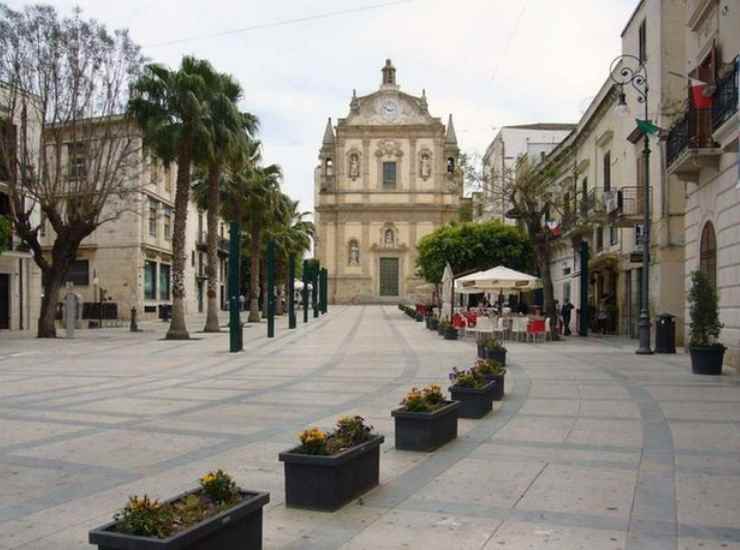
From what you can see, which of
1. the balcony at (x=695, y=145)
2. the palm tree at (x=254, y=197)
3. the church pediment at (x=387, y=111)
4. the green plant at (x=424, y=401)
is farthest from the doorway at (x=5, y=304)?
the church pediment at (x=387, y=111)

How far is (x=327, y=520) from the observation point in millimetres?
5465

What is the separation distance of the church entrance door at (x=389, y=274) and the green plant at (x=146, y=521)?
7620 cm

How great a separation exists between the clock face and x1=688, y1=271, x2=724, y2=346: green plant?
67180mm

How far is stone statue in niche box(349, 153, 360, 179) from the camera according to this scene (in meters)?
80.9

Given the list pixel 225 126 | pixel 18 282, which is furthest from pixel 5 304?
pixel 225 126

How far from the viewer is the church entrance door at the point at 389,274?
80188 millimetres

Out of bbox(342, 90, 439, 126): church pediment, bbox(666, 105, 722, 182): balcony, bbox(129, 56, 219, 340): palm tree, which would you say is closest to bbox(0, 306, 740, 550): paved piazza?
bbox(666, 105, 722, 182): balcony

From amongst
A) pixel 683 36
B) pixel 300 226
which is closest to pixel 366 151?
pixel 300 226

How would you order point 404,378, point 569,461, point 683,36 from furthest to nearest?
point 683,36
point 404,378
point 569,461

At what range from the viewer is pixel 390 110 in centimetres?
8075

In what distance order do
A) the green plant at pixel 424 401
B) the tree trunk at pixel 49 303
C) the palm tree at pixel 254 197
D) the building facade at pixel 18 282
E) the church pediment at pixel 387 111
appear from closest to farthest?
the green plant at pixel 424 401, the tree trunk at pixel 49 303, the building facade at pixel 18 282, the palm tree at pixel 254 197, the church pediment at pixel 387 111

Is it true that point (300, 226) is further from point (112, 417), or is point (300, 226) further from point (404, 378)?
point (112, 417)

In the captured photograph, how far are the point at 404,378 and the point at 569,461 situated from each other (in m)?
7.51

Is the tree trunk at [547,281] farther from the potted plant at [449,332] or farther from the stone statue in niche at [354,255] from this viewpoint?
the stone statue in niche at [354,255]
